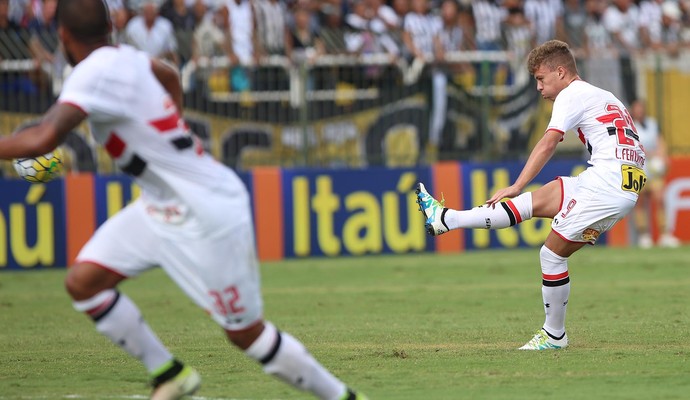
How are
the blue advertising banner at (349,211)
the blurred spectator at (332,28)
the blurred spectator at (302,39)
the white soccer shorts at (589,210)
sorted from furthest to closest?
1. the blurred spectator at (332,28)
2. the blurred spectator at (302,39)
3. the blue advertising banner at (349,211)
4. the white soccer shorts at (589,210)

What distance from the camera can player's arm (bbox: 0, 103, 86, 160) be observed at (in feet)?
21.3

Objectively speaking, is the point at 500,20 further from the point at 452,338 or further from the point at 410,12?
the point at 452,338

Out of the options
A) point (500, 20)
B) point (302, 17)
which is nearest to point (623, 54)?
point (500, 20)

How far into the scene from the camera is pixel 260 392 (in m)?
8.02

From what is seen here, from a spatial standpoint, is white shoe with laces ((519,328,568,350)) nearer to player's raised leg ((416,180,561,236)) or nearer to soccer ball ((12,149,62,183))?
player's raised leg ((416,180,561,236))

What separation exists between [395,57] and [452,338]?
33.2ft

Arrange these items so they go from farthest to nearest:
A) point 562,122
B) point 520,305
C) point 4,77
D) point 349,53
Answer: point 349,53 < point 4,77 < point 520,305 < point 562,122

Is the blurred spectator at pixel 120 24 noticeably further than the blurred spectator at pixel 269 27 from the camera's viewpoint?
No

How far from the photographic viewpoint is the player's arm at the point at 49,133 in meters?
6.50

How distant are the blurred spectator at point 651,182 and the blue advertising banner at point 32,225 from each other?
9.14 metres

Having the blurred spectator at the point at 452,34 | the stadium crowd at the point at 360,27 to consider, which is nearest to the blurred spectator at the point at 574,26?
the stadium crowd at the point at 360,27

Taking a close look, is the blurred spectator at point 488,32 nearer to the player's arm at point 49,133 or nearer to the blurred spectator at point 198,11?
the blurred spectator at point 198,11

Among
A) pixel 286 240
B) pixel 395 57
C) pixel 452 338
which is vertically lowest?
pixel 286 240

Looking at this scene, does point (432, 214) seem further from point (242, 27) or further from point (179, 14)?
point (179, 14)
